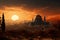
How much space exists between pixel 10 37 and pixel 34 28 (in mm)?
2427

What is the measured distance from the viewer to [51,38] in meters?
16.7

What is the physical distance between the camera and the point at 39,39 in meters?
17.1

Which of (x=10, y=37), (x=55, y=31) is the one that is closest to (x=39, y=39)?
(x=55, y=31)

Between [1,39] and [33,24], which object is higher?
[33,24]

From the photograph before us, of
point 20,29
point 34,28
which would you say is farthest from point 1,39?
point 34,28

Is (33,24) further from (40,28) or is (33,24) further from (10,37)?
(10,37)

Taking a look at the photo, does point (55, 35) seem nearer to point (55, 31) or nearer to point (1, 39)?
point (55, 31)

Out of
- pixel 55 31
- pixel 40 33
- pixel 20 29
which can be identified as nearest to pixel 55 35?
pixel 55 31

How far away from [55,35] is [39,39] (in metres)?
1.59

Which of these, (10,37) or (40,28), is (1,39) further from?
(40,28)

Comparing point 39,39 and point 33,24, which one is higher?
point 33,24

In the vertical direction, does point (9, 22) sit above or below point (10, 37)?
above

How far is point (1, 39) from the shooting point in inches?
655

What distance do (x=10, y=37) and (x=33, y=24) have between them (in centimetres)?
258
